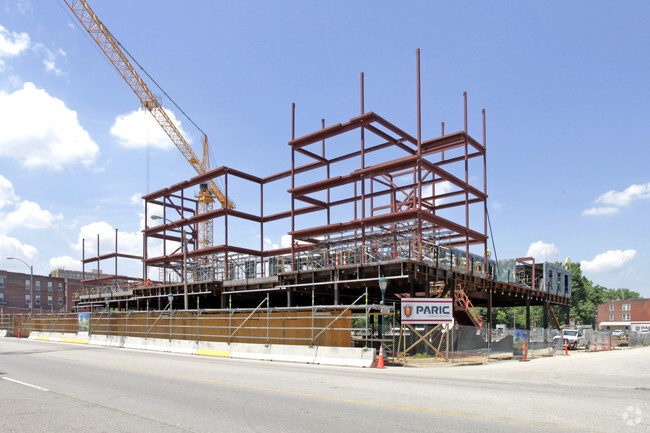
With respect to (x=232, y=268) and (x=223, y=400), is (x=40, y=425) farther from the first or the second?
(x=232, y=268)

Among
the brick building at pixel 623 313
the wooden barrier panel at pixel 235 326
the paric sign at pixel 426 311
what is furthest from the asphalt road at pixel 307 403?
the brick building at pixel 623 313

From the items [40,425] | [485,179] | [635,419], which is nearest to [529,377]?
[635,419]

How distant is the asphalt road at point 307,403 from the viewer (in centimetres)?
825

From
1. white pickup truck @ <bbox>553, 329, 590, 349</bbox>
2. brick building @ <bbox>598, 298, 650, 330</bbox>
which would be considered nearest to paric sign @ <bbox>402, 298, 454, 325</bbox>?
white pickup truck @ <bbox>553, 329, 590, 349</bbox>

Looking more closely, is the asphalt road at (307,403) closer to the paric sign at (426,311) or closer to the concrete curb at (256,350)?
the concrete curb at (256,350)

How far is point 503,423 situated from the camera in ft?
27.2

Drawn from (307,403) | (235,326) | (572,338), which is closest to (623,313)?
(572,338)

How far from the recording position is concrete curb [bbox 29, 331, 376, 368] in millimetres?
20922

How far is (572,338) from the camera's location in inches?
1603

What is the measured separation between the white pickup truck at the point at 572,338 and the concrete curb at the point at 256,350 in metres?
22.0

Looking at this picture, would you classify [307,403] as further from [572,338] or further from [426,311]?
[572,338]

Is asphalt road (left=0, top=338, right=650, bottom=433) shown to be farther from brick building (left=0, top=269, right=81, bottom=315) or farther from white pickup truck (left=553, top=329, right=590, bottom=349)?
brick building (left=0, top=269, right=81, bottom=315)

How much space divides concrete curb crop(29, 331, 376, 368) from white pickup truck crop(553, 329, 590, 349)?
72.2ft

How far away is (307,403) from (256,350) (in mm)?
15597
